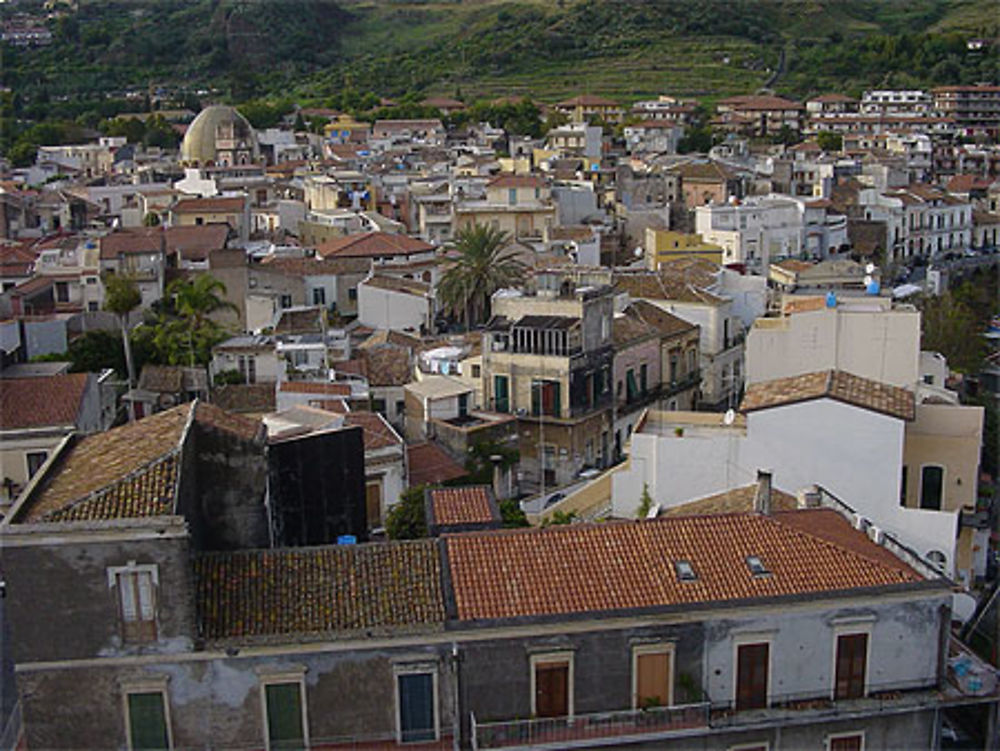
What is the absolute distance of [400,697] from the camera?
1616 centimetres

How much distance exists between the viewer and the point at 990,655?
68.5 feet

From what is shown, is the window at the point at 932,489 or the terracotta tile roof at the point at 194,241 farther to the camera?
the terracotta tile roof at the point at 194,241

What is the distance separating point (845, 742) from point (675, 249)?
129 ft

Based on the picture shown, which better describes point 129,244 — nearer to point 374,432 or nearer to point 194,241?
point 194,241

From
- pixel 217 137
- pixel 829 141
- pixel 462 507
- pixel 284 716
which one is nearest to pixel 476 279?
pixel 462 507

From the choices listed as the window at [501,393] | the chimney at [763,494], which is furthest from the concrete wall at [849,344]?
the chimney at [763,494]

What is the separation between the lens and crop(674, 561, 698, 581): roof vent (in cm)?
1700

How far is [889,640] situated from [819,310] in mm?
14130

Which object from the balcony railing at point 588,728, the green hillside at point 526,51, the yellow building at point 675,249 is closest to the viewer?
the balcony railing at point 588,728

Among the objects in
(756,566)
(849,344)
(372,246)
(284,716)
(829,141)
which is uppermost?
(829,141)

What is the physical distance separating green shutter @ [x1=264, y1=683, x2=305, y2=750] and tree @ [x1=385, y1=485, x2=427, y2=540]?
8.02 m

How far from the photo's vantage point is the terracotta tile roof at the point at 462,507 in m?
19.4

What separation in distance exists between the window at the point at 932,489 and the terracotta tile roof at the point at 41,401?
1831 centimetres

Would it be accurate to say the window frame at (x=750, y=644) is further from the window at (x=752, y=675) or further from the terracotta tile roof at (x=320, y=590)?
the terracotta tile roof at (x=320, y=590)
